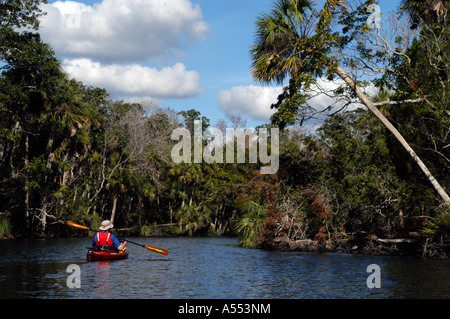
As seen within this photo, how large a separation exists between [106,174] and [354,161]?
25.2 metres

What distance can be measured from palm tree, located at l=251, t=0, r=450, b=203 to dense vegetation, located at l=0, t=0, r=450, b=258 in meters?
0.07

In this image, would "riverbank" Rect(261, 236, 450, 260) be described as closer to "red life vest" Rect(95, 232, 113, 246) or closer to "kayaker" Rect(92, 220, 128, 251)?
"kayaker" Rect(92, 220, 128, 251)

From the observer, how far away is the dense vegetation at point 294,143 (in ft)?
81.1

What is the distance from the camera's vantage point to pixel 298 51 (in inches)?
982

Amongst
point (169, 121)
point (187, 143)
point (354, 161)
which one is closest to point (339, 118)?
point (354, 161)

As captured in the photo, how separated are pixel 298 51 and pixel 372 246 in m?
10.9

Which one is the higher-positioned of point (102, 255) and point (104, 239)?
point (104, 239)

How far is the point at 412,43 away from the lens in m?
25.3

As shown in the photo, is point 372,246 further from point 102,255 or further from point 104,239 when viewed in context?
point 102,255

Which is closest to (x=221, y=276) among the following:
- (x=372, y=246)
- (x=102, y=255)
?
Result: (x=102, y=255)

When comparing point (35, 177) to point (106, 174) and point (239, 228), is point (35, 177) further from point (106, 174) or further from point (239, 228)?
point (239, 228)

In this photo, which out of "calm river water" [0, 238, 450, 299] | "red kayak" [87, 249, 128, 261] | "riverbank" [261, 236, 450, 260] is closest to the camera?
"calm river water" [0, 238, 450, 299]

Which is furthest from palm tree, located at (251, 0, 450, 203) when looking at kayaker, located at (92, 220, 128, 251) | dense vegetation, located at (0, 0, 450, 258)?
kayaker, located at (92, 220, 128, 251)

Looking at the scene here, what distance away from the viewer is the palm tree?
79.3ft
